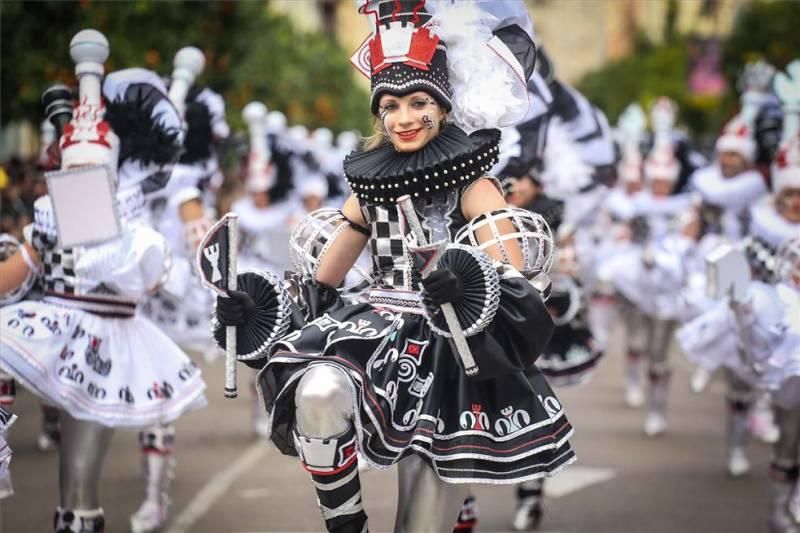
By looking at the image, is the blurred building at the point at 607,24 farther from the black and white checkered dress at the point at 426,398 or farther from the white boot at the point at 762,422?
the black and white checkered dress at the point at 426,398

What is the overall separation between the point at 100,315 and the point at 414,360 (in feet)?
6.82

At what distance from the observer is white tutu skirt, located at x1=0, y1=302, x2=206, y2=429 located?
5.69 meters

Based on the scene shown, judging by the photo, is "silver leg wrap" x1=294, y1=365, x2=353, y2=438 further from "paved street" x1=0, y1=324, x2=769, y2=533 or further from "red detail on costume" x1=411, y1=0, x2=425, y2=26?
"paved street" x1=0, y1=324, x2=769, y2=533

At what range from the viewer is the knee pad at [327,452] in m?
4.36

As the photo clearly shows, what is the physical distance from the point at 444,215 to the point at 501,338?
63 cm

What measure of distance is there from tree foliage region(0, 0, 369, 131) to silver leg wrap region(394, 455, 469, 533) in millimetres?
5347

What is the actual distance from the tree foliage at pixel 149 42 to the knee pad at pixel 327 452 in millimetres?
5365

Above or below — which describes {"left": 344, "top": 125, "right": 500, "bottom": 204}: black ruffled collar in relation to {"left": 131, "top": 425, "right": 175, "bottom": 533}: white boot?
above

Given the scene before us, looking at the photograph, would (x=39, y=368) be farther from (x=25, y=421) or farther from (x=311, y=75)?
(x=311, y=75)

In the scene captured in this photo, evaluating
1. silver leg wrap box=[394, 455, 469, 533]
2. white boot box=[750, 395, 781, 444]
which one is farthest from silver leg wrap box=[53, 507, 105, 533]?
white boot box=[750, 395, 781, 444]

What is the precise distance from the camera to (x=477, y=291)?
13.7 feet

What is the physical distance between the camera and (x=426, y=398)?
4.52 metres

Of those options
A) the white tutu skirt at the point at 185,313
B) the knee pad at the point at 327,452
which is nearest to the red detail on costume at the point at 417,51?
the knee pad at the point at 327,452

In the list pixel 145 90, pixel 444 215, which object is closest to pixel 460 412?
pixel 444 215
